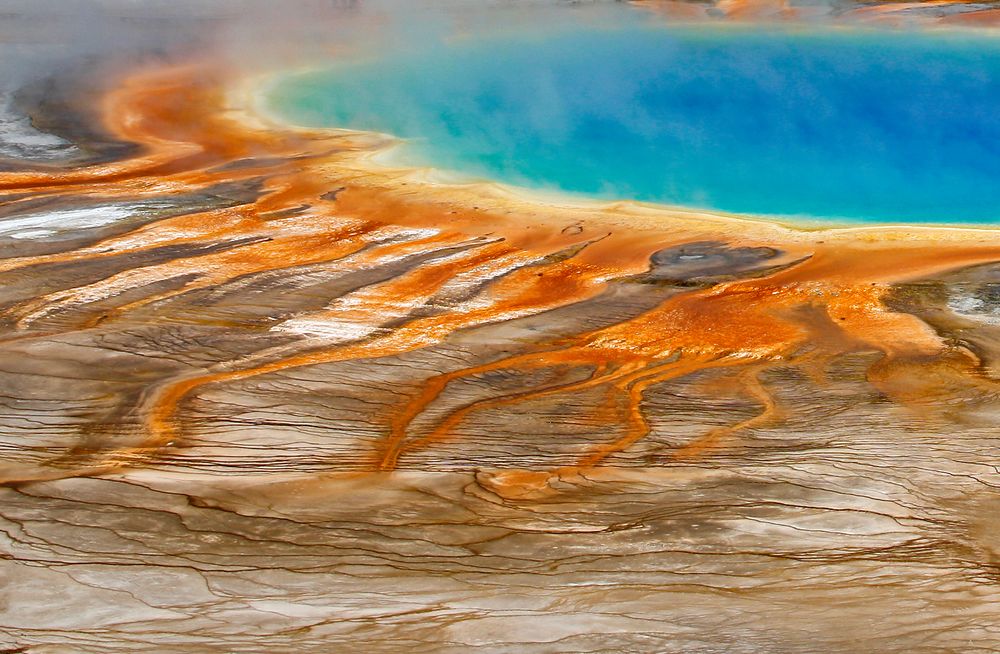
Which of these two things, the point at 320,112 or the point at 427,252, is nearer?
the point at 427,252

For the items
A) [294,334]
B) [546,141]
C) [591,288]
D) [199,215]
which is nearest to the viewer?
[294,334]

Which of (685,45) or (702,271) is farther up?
(685,45)

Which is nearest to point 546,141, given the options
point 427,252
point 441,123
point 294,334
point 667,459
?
point 441,123

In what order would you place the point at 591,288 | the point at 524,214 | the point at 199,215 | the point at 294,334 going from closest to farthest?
the point at 294,334 < the point at 591,288 < the point at 199,215 < the point at 524,214

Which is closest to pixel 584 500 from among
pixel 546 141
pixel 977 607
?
pixel 977 607

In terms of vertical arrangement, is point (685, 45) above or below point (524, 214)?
above

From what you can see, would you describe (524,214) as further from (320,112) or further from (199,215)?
(320,112)

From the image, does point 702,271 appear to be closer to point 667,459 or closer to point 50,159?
point 667,459
